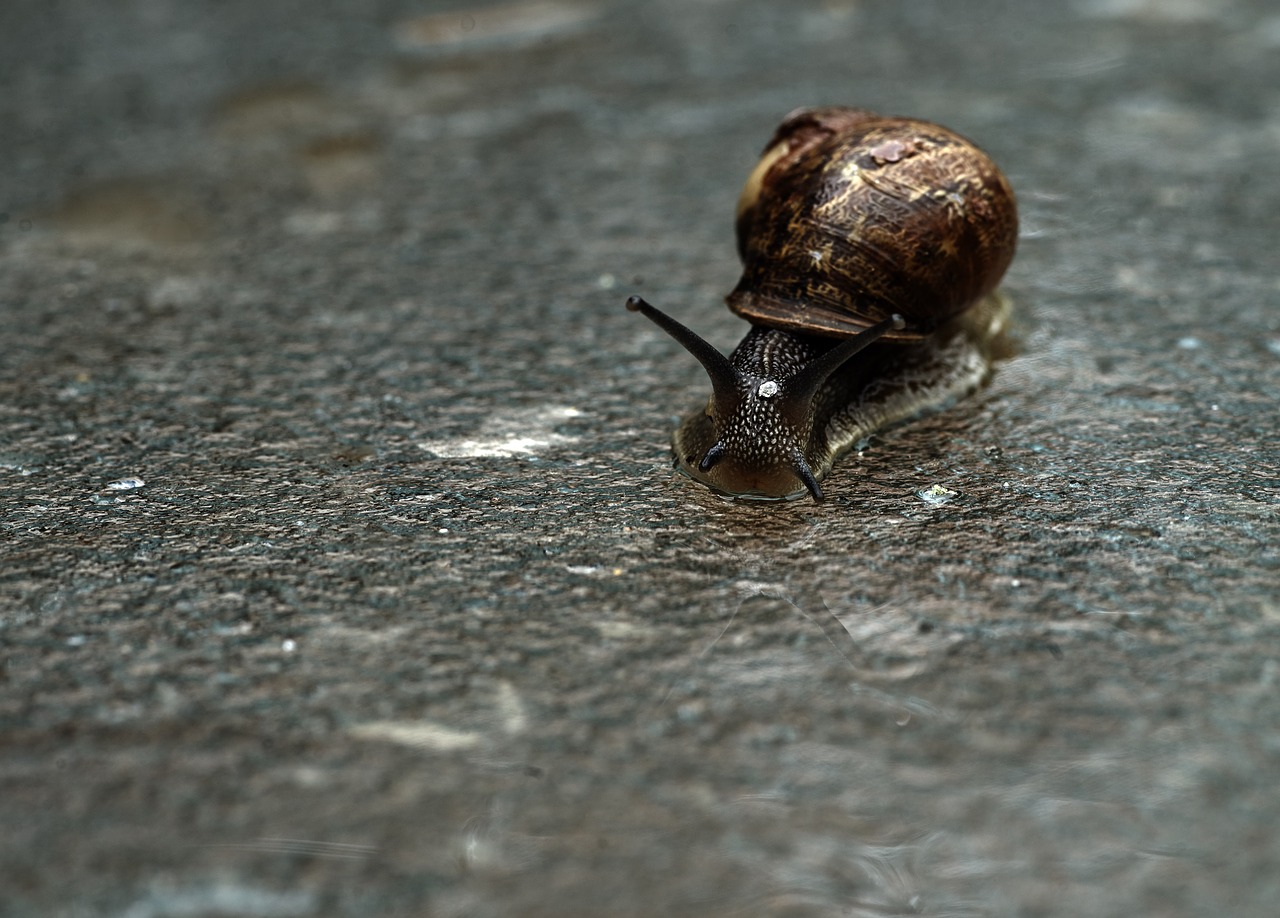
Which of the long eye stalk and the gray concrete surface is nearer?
A: the gray concrete surface

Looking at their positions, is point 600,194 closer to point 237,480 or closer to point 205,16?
point 237,480

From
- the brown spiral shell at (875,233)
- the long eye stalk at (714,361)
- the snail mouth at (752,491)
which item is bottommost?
the snail mouth at (752,491)

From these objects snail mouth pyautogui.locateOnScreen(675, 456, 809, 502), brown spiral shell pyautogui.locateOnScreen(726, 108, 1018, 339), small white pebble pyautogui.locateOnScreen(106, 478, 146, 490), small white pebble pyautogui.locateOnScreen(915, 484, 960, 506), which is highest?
brown spiral shell pyautogui.locateOnScreen(726, 108, 1018, 339)

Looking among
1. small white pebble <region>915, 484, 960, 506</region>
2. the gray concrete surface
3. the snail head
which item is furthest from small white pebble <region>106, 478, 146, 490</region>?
small white pebble <region>915, 484, 960, 506</region>

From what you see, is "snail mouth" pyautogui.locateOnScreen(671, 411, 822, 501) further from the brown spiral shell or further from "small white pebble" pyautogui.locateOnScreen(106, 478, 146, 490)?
"small white pebble" pyautogui.locateOnScreen(106, 478, 146, 490)

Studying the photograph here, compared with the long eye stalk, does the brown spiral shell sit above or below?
above

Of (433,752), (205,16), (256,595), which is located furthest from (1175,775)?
(205,16)

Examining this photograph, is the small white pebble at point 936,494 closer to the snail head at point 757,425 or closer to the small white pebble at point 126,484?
the snail head at point 757,425

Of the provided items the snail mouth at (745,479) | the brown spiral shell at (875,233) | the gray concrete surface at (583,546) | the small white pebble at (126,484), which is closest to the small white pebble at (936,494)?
the gray concrete surface at (583,546)

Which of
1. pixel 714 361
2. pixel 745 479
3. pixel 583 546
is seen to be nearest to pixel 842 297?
pixel 714 361
